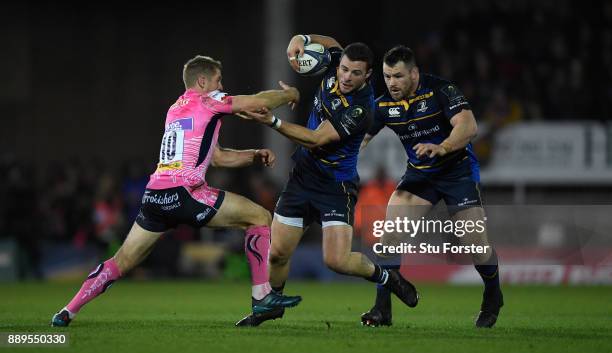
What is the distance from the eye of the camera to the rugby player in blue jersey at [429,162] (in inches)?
377

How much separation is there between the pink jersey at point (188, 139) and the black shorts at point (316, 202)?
962 millimetres

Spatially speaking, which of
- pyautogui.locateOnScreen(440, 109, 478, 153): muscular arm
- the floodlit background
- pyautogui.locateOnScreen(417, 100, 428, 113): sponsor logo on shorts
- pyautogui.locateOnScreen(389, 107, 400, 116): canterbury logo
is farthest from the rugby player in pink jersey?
the floodlit background

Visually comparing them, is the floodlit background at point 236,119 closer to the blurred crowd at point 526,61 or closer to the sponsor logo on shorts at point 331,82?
the blurred crowd at point 526,61

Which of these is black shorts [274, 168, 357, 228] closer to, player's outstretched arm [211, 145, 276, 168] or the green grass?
player's outstretched arm [211, 145, 276, 168]

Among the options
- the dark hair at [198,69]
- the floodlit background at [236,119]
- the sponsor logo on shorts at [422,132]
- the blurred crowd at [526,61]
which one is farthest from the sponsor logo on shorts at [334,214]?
the blurred crowd at [526,61]

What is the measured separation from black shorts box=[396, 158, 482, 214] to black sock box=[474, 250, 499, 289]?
20.5 inches

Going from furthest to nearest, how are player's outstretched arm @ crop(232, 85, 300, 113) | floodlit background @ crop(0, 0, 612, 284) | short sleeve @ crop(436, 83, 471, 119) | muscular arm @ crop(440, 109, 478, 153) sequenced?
floodlit background @ crop(0, 0, 612, 284), short sleeve @ crop(436, 83, 471, 119), muscular arm @ crop(440, 109, 478, 153), player's outstretched arm @ crop(232, 85, 300, 113)

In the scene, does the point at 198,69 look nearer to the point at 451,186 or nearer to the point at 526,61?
the point at 451,186

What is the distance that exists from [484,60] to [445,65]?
0.71 m

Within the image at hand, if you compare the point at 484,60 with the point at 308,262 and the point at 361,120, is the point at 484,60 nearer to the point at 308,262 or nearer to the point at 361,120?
the point at 308,262

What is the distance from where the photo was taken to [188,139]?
9.01 metres

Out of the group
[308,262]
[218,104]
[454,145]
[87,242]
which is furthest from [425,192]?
[87,242]

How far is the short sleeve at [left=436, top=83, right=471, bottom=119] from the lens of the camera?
9.54m

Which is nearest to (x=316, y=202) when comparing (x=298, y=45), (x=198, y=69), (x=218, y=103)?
(x=218, y=103)
